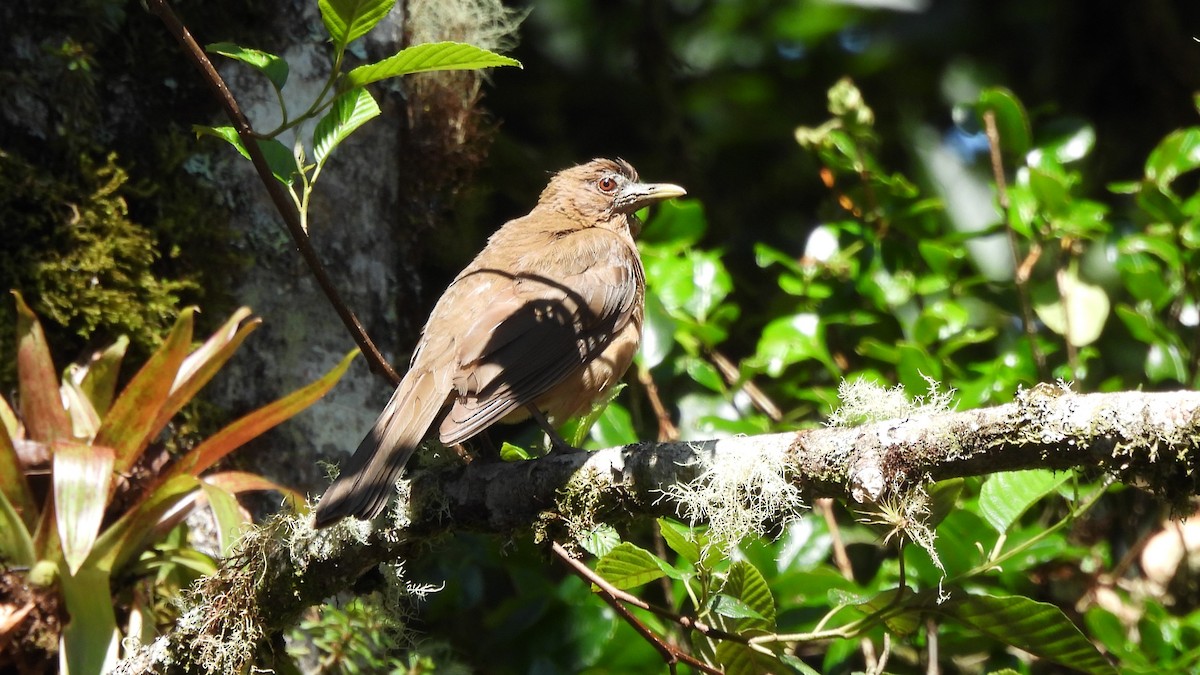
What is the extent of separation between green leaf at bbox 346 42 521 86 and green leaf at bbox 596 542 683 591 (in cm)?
107

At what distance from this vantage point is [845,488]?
2.21 meters

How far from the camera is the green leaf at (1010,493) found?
107 inches

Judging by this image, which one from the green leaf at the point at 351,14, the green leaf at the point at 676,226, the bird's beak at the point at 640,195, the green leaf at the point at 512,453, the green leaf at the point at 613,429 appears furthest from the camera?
the bird's beak at the point at 640,195

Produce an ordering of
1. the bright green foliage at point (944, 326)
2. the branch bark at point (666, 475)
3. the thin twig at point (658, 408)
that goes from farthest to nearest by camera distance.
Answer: the thin twig at point (658, 408), the bright green foliage at point (944, 326), the branch bark at point (666, 475)

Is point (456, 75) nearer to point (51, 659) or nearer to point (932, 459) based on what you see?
point (51, 659)

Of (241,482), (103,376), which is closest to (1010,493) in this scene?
(241,482)

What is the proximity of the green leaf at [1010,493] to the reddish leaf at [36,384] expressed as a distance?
2459 millimetres

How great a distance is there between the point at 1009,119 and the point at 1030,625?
233 centimetres

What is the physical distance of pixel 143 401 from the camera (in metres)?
3.03

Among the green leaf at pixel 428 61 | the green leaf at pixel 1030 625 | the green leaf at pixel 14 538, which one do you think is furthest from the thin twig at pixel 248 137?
the green leaf at pixel 1030 625

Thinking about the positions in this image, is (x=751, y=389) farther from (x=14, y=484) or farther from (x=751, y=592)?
(x=14, y=484)

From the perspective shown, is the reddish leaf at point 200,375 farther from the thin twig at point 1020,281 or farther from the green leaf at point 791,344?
the thin twig at point 1020,281

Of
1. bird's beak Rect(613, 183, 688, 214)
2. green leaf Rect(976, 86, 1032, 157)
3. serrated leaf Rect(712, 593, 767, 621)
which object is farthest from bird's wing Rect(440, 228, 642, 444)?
green leaf Rect(976, 86, 1032, 157)

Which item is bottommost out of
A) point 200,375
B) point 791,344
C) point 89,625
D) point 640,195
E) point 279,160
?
point 791,344
